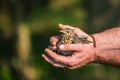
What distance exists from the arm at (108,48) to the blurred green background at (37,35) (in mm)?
3370

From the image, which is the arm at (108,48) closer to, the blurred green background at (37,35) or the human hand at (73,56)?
the human hand at (73,56)

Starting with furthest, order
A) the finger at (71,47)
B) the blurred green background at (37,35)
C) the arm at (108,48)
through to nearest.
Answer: the blurred green background at (37,35)
the arm at (108,48)
the finger at (71,47)

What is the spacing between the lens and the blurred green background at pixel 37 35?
9758 millimetres

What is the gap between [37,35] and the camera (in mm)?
14734

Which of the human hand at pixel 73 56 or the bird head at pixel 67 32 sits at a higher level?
the bird head at pixel 67 32

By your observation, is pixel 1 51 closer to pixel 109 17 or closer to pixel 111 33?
pixel 109 17

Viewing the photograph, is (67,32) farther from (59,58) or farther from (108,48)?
(108,48)

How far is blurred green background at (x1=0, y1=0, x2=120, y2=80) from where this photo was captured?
9758 mm

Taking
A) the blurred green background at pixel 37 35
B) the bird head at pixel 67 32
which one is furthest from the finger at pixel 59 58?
the blurred green background at pixel 37 35

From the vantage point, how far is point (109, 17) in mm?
13812

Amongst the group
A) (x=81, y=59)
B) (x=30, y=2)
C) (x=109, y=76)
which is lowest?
(x=109, y=76)

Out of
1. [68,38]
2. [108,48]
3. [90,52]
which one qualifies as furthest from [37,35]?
[68,38]

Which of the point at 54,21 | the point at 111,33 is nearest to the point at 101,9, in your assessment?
the point at 54,21

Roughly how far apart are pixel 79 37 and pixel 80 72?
465 centimetres
